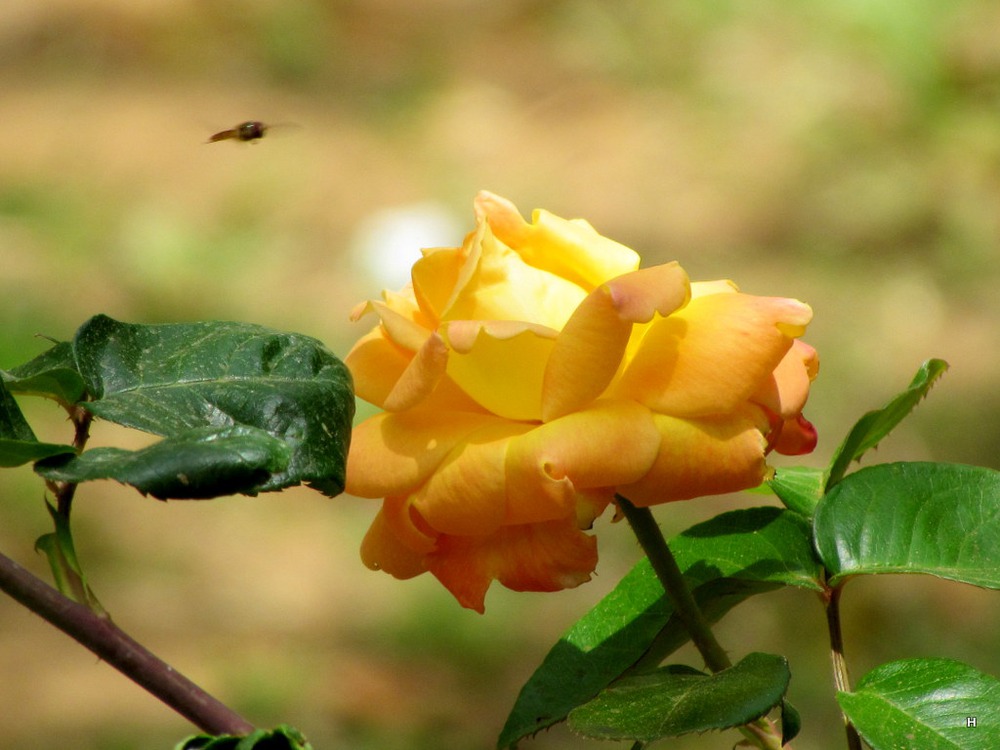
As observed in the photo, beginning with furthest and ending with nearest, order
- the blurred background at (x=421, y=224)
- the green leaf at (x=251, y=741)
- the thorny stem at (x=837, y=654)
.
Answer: the blurred background at (x=421, y=224) < the thorny stem at (x=837, y=654) < the green leaf at (x=251, y=741)

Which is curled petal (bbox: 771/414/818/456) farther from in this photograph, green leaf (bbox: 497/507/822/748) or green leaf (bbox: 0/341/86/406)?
green leaf (bbox: 0/341/86/406)

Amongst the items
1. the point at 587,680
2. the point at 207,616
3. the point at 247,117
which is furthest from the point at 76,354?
the point at 247,117

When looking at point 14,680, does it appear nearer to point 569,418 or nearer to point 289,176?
point 289,176

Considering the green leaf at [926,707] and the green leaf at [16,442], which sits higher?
the green leaf at [16,442]

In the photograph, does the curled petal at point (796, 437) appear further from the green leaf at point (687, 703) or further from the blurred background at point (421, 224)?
the blurred background at point (421, 224)

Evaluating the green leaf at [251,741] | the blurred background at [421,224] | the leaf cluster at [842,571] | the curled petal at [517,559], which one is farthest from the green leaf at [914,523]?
the blurred background at [421,224]

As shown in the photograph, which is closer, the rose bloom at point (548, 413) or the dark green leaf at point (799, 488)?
the rose bloom at point (548, 413)

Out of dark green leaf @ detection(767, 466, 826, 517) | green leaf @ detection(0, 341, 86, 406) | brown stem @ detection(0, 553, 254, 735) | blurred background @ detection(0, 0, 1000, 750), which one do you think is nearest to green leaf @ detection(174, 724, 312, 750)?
brown stem @ detection(0, 553, 254, 735)
